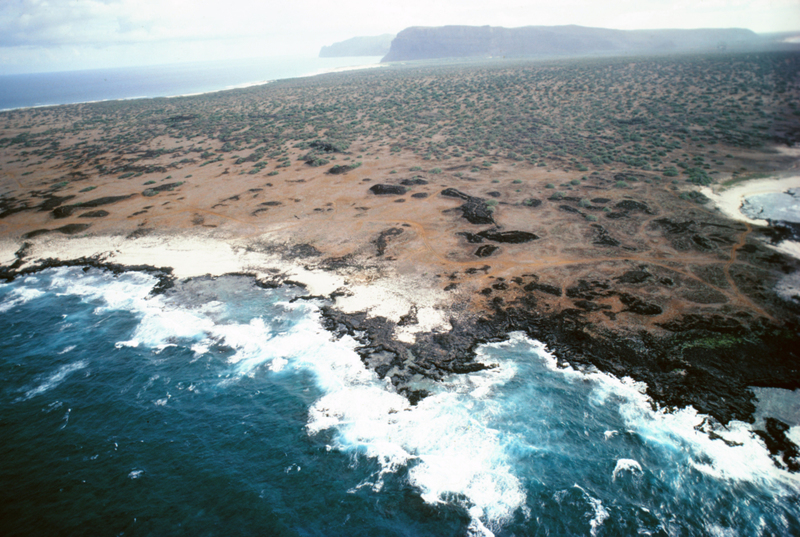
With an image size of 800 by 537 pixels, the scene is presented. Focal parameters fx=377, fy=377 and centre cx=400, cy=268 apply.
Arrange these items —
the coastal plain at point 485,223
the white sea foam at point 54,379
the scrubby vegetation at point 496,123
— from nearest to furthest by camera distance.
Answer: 1. the white sea foam at point 54,379
2. the coastal plain at point 485,223
3. the scrubby vegetation at point 496,123

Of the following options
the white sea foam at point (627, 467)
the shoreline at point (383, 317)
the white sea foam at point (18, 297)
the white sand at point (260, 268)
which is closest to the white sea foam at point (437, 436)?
the shoreline at point (383, 317)

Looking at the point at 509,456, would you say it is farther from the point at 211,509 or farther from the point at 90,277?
the point at 90,277

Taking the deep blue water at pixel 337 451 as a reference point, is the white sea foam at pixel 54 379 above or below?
above

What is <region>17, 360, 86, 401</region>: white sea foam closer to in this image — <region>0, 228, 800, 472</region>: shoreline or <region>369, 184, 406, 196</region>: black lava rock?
<region>0, 228, 800, 472</region>: shoreline

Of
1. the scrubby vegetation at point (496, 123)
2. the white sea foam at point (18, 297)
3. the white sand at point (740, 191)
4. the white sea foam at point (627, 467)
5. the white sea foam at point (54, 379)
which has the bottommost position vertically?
the white sea foam at point (627, 467)

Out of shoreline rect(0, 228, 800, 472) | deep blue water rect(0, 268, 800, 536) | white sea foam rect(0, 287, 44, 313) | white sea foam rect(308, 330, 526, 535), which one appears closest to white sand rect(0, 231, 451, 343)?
shoreline rect(0, 228, 800, 472)

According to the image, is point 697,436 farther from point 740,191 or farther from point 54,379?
point 740,191

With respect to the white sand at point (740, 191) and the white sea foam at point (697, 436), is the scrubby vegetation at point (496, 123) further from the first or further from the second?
the white sea foam at point (697, 436)

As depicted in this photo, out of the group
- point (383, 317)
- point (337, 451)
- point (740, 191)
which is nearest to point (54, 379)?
point (337, 451)
